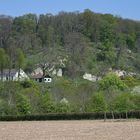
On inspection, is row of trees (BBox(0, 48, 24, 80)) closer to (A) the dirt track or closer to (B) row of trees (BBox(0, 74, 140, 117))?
(B) row of trees (BBox(0, 74, 140, 117))

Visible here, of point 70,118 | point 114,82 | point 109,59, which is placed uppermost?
point 109,59

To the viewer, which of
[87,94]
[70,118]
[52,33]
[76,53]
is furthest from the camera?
[52,33]

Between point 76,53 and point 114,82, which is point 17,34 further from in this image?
point 114,82

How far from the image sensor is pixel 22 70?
554 feet

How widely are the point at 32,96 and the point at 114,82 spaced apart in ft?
118

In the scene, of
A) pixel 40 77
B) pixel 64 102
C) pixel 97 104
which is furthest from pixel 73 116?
pixel 40 77

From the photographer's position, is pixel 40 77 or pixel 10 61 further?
pixel 10 61

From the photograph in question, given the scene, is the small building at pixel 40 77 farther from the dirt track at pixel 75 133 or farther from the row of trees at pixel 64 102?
the dirt track at pixel 75 133

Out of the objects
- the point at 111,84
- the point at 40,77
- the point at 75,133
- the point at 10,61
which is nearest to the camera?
the point at 75,133

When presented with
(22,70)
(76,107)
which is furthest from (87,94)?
(22,70)

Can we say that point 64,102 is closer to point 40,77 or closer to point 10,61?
point 40,77

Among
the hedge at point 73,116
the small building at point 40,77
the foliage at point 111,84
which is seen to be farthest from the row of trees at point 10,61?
the hedge at point 73,116

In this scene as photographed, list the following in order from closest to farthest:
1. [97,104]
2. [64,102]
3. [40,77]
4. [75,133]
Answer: [75,133] < [97,104] < [64,102] < [40,77]

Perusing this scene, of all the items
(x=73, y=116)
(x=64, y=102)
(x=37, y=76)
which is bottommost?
(x=73, y=116)
